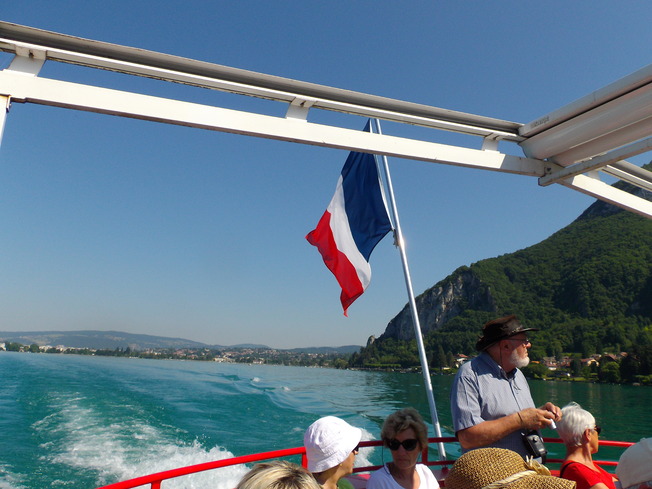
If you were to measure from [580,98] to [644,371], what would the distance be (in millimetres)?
49009

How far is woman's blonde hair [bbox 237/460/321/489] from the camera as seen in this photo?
0.90 m

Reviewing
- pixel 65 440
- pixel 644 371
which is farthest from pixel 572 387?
pixel 65 440

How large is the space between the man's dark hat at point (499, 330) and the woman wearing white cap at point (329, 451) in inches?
36.4

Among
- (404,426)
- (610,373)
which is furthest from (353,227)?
(610,373)

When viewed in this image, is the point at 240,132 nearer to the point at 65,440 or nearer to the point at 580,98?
the point at 580,98

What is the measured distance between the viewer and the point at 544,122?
2.26m

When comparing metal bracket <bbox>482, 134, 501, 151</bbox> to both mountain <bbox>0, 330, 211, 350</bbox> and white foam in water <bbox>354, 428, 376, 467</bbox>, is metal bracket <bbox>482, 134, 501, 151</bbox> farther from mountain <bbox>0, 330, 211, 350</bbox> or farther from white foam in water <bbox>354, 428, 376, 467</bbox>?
mountain <bbox>0, 330, 211, 350</bbox>

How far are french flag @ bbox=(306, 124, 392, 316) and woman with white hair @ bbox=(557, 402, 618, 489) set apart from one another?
2.08 m

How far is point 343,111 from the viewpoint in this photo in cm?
203

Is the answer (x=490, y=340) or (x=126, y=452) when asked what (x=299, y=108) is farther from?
(x=126, y=452)

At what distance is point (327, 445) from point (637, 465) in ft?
3.16

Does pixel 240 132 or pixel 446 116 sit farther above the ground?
pixel 446 116

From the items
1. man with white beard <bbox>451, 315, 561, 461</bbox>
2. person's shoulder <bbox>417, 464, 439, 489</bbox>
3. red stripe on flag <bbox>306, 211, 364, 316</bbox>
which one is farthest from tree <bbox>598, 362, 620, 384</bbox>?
person's shoulder <bbox>417, 464, 439, 489</bbox>

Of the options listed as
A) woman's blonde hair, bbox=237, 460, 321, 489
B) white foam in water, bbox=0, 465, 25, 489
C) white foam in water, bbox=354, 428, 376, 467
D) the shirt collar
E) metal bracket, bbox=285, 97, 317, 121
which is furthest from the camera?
white foam in water, bbox=354, 428, 376, 467
